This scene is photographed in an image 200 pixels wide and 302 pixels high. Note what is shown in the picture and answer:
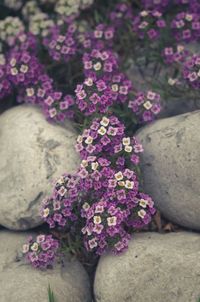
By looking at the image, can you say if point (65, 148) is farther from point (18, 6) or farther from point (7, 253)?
point (18, 6)

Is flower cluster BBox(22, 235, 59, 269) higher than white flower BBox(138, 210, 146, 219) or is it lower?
lower

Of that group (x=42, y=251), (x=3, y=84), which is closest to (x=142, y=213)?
→ (x=42, y=251)

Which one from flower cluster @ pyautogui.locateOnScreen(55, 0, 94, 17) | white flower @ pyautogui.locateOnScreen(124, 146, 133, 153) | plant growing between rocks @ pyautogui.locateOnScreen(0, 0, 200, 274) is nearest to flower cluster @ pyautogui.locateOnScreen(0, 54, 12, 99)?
plant growing between rocks @ pyautogui.locateOnScreen(0, 0, 200, 274)

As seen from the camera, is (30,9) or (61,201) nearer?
(61,201)

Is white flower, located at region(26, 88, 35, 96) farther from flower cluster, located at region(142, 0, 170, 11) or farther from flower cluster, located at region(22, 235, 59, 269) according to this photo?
flower cluster, located at region(142, 0, 170, 11)

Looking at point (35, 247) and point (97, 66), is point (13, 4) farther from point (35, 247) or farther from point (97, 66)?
point (35, 247)

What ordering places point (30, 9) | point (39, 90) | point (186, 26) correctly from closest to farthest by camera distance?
point (39, 90) < point (186, 26) < point (30, 9)
